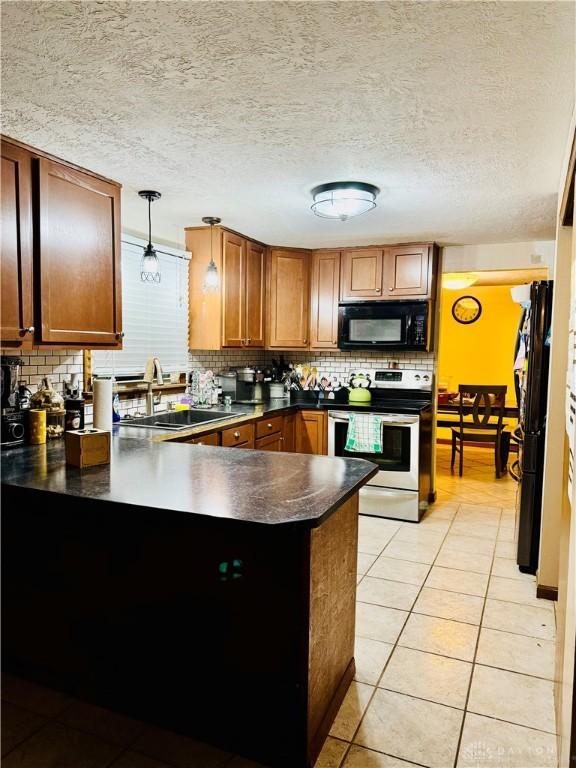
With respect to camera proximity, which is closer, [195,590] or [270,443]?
[195,590]

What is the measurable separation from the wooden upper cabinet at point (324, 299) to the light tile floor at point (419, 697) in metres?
2.16

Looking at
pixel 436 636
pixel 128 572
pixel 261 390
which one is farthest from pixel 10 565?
pixel 261 390

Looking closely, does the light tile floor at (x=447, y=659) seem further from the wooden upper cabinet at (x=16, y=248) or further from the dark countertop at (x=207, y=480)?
the wooden upper cabinet at (x=16, y=248)

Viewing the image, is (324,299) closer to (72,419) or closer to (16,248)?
(72,419)

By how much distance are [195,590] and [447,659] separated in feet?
4.18

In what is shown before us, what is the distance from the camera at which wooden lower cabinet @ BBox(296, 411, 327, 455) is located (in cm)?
447

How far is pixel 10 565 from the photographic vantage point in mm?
2082

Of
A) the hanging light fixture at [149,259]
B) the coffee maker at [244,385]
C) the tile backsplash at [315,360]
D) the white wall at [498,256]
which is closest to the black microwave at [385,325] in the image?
the tile backsplash at [315,360]

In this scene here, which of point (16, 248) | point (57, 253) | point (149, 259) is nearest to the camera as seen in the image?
point (16, 248)

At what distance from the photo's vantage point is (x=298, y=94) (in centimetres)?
185

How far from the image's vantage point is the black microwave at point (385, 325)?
441 centimetres

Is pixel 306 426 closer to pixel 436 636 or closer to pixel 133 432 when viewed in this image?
pixel 133 432

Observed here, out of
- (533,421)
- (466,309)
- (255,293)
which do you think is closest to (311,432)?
(255,293)

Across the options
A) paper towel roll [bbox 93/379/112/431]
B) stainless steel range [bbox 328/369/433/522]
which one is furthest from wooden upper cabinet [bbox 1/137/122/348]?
stainless steel range [bbox 328/369/433/522]
